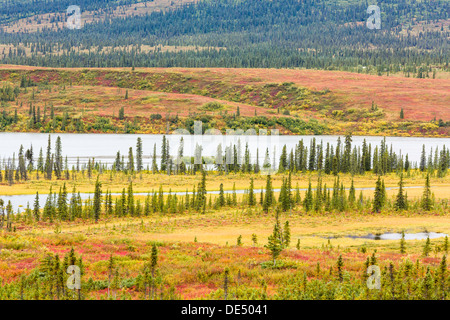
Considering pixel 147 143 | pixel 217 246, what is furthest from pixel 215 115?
pixel 217 246

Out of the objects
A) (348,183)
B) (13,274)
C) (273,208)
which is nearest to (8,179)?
(273,208)

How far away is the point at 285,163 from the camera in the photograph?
104m

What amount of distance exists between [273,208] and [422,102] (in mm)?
149372

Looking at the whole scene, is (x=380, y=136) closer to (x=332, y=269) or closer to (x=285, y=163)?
(x=285, y=163)

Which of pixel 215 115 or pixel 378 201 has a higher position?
pixel 215 115

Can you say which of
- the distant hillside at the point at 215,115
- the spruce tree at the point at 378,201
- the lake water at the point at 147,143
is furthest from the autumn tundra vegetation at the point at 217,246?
the distant hillside at the point at 215,115

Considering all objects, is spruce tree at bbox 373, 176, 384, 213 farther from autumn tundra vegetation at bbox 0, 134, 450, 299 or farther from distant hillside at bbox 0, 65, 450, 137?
distant hillside at bbox 0, 65, 450, 137

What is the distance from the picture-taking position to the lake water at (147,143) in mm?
127731

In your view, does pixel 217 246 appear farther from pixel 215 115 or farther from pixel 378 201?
pixel 215 115

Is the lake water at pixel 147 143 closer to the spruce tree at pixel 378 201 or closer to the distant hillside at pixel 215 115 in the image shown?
the distant hillside at pixel 215 115

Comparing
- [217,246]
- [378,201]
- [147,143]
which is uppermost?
[147,143]

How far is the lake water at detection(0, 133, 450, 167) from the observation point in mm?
Result: 127731

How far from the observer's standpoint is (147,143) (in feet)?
489

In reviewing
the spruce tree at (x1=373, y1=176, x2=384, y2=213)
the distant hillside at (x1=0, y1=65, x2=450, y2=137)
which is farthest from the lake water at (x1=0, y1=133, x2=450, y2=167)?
the spruce tree at (x1=373, y1=176, x2=384, y2=213)
